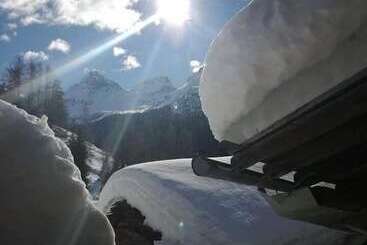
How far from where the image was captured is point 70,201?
7.55 ft

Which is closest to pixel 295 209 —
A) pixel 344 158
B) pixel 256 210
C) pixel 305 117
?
pixel 344 158

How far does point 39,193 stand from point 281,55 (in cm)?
180

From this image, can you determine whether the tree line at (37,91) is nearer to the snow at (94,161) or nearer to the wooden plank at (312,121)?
the snow at (94,161)

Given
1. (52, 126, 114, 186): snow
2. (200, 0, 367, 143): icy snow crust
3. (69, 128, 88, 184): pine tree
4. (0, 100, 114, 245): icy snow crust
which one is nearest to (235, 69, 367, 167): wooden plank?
(200, 0, 367, 143): icy snow crust

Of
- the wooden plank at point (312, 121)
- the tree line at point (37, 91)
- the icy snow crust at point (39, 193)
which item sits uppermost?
the wooden plank at point (312, 121)

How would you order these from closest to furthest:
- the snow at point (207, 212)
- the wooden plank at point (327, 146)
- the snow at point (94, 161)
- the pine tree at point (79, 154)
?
the wooden plank at point (327, 146)
the snow at point (207, 212)
the pine tree at point (79, 154)
the snow at point (94, 161)

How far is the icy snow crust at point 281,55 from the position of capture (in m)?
3.14

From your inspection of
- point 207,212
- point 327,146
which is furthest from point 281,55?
point 207,212

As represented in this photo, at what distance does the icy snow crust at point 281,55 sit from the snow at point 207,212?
5655 mm

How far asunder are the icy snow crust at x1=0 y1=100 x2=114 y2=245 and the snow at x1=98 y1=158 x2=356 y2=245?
6835 mm

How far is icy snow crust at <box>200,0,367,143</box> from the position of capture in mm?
3143

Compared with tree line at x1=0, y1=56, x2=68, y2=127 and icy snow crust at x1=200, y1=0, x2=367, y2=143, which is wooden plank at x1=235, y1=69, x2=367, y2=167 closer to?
icy snow crust at x1=200, y1=0, x2=367, y2=143

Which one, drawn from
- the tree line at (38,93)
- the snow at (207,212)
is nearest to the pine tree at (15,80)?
the tree line at (38,93)

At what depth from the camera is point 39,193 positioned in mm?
2219
